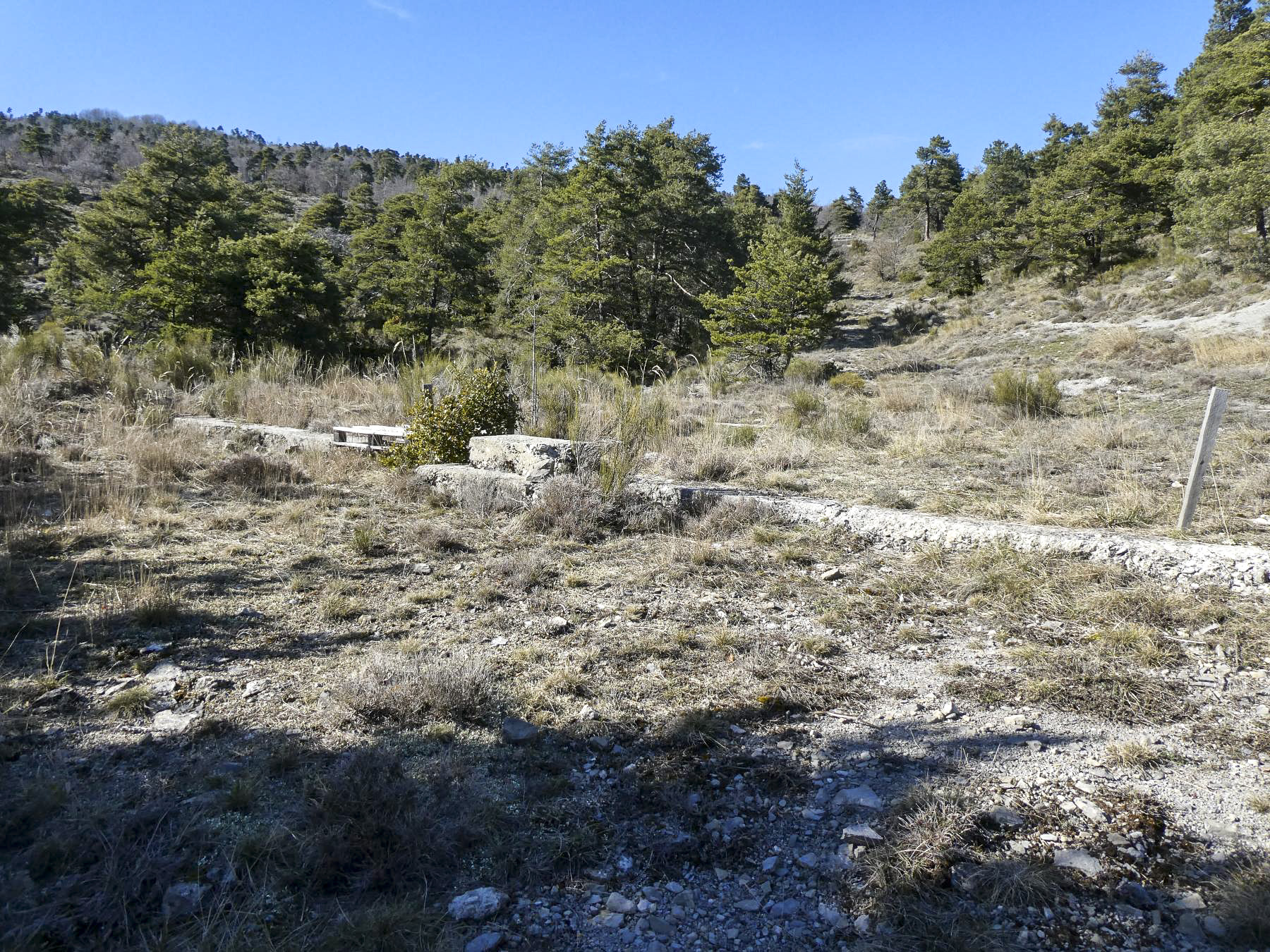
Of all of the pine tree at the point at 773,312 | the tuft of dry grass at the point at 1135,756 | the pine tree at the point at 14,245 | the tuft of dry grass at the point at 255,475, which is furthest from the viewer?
the pine tree at the point at 773,312

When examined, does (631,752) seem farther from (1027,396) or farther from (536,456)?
(1027,396)

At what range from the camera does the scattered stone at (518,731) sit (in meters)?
2.74

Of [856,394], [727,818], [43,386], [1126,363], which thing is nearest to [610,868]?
[727,818]

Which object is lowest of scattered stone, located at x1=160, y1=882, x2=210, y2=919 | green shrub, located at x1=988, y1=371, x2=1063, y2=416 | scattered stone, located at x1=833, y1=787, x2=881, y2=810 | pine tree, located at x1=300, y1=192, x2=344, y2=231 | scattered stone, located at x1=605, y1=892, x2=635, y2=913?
scattered stone, located at x1=605, y1=892, x2=635, y2=913

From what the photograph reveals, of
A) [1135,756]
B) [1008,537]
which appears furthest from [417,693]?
[1008,537]

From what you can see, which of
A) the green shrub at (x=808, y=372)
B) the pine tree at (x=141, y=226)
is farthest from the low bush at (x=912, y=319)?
the pine tree at (x=141, y=226)

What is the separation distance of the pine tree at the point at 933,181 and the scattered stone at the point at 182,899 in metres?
49.0

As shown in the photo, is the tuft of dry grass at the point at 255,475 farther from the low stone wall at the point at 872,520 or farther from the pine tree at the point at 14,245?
the pine tree at the point at 14,245

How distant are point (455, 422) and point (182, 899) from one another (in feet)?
17.6

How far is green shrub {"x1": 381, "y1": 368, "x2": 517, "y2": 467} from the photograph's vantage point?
696 cm

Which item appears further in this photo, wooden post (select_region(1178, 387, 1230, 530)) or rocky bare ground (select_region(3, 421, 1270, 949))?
wooden post (select_region(1178, 387, 1230, 530))

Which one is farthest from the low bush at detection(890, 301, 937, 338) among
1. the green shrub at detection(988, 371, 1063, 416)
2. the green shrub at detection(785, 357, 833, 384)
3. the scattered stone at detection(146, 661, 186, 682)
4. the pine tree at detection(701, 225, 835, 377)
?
the scattered stone at detection(146, 661, 186, 682)

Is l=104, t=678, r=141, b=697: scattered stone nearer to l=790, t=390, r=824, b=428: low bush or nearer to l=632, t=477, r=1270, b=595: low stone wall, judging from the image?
l=632, t=477, r=1270, b=595: low stone wall

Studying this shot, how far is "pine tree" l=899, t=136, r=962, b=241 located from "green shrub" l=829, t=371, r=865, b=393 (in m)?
33.6
